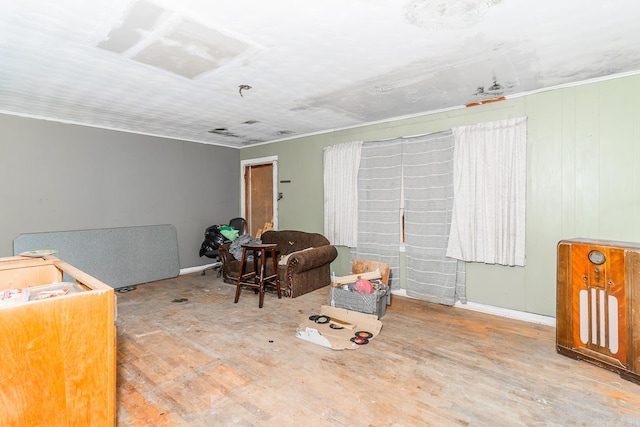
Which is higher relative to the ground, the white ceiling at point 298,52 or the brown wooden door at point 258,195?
the white ceiling at point 298,52

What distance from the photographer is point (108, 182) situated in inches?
198

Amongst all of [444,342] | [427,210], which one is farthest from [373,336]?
[427,210]

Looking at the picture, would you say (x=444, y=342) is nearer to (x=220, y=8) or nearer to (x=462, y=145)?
(x=462, y=145)

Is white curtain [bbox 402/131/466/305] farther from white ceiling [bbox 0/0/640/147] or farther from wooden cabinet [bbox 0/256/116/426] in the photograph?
wooden cabinet [bbox 0/256/116/426]

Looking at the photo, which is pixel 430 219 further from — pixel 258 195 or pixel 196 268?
pixel 196 268

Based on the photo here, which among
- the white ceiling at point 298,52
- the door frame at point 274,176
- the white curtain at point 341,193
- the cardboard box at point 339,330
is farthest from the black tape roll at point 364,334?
the door frame at point 274,176

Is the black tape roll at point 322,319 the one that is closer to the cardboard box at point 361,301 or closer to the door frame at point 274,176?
the cardboard box at point 361,301

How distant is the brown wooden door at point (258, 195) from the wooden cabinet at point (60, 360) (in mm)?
4927

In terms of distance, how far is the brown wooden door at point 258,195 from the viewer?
635 centimetres

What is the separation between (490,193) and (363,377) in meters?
2.54

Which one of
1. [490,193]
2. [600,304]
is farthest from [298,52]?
[600,304]

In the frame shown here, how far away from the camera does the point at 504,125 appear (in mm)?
3590

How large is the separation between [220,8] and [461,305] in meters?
3.94

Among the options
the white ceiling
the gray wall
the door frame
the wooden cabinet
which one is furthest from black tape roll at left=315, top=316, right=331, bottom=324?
the gray wall
